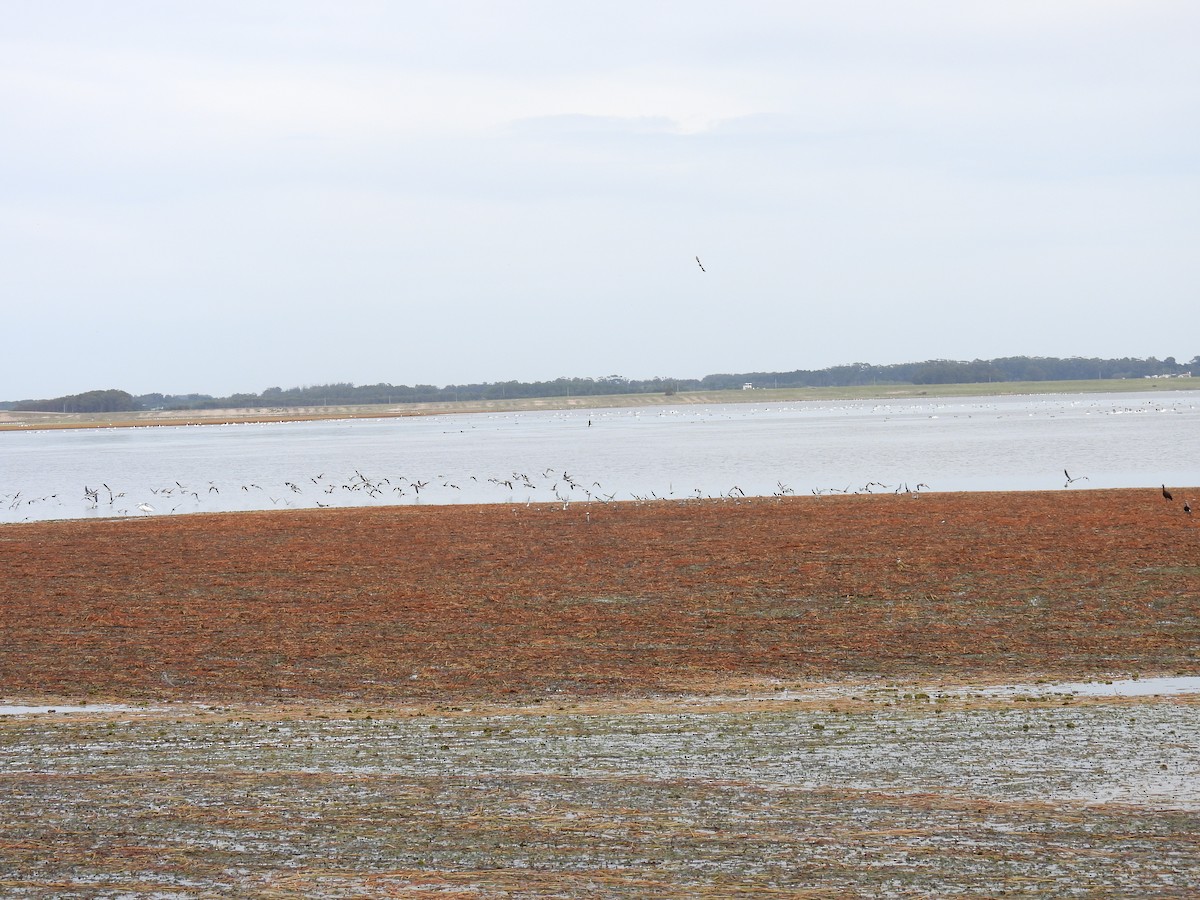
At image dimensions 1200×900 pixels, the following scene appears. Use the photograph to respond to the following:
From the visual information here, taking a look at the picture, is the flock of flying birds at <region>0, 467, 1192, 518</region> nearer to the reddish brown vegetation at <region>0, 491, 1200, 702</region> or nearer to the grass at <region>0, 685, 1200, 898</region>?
the reddish brown vegetation at <region>0, 491, 1200, 702</region>

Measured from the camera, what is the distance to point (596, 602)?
19.0m

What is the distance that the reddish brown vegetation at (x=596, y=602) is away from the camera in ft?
48.3

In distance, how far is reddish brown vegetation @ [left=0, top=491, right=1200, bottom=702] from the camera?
14.7 m

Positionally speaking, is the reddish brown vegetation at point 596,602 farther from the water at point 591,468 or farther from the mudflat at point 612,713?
the water at point 591,468

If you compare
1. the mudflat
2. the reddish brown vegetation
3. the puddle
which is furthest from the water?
the puddle

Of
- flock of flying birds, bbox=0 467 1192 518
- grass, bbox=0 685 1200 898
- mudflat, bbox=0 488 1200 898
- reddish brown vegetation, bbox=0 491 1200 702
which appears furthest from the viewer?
flock of flying birds, bbox=0 467 1192 518

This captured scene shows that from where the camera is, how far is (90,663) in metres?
15.5

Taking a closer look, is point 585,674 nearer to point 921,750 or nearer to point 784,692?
point 784,692

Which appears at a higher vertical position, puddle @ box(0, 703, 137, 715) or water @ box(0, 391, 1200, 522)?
water @ box(0, 391, 1200, 522)

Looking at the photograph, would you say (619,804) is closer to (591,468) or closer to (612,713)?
(612,713)

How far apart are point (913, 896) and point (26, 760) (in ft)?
23.2

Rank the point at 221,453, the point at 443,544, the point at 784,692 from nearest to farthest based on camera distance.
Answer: the point at 784,692 < the point at 443,544 < the point at 221,453

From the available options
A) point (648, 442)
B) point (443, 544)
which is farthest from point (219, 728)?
point (648, 442)

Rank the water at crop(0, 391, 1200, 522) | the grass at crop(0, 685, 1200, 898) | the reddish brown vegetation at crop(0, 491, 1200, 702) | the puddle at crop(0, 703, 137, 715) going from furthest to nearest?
1. the water at crop(0, 391, 1200, 522)
2. the reddish brown vegetation at crop(0, 491, 1200, 702)
3. the puddle at crop(0, 703, 137, 715)
4. the grass at crop(0, 685, 1200, 898)
